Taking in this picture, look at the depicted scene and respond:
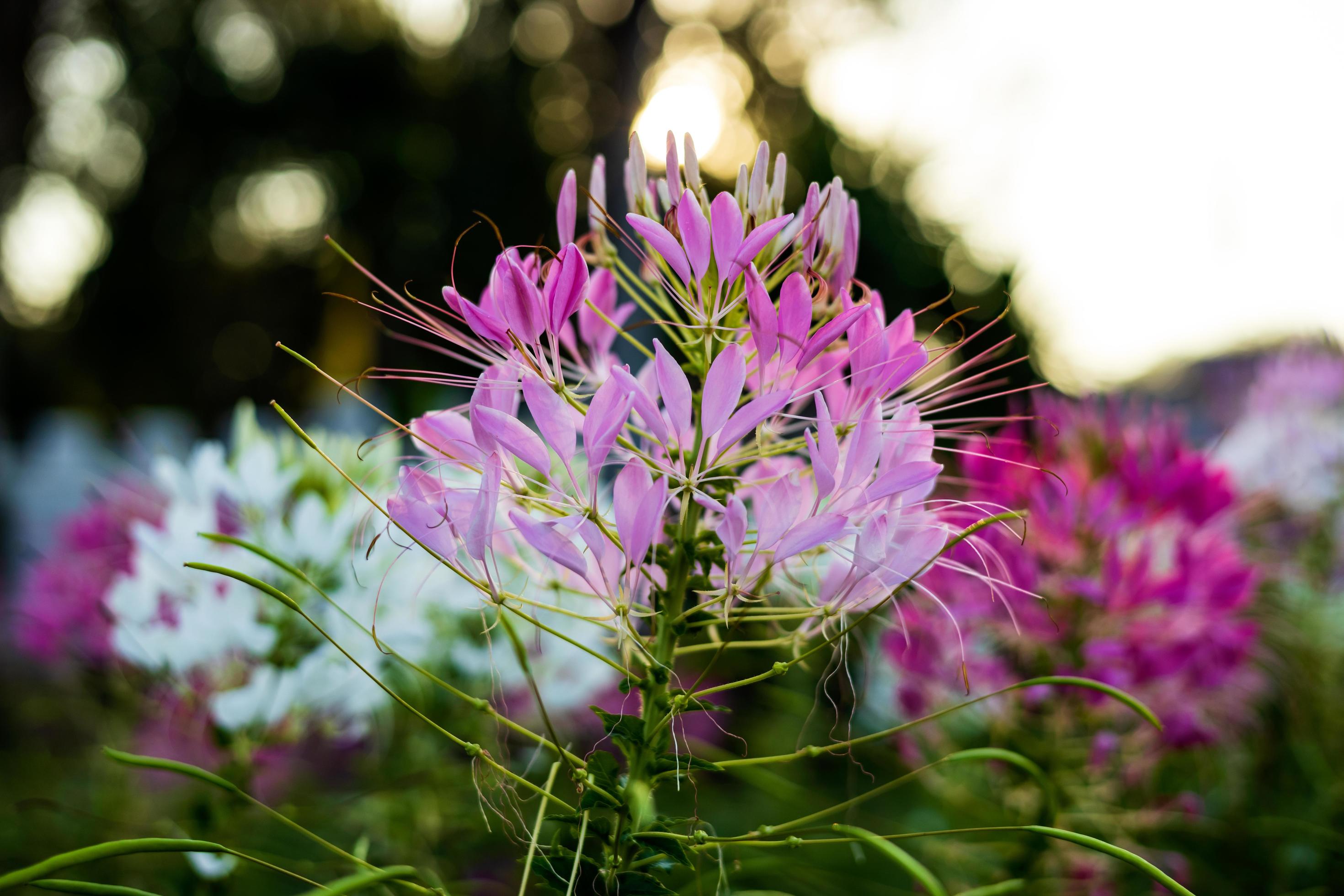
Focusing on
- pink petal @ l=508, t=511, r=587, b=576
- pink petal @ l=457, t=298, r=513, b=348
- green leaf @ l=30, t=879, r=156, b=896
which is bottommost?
green leaf @ l=30, t=879, r=156, b=896

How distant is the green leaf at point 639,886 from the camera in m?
0.43

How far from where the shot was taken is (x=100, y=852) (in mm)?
342

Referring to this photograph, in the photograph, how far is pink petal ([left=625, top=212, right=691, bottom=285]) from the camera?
0.43 meters

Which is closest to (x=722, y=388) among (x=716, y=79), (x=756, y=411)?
(x=756, y=411)

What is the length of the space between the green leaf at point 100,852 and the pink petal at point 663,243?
1.18 feet

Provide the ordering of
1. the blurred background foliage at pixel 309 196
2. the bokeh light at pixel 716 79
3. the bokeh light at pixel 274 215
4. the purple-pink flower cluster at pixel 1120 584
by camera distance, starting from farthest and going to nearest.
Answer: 1. the bokeh light at pixel 274 215
2. the bokeh light at pixel 716 79
3. the blurred background foliage at pixel 309 196
4. the purple-pink flower cluster at pixel 1120 584

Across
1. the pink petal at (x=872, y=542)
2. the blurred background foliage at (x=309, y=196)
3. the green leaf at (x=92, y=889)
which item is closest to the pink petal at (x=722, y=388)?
the pink petal at (x=872, y=542)

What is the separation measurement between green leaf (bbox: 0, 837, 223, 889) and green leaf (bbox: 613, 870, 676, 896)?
0.21 metres

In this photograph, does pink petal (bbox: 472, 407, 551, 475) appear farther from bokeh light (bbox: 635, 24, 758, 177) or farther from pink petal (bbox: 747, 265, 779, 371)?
bokeh light (bbox: 635, 24, 758, 177)

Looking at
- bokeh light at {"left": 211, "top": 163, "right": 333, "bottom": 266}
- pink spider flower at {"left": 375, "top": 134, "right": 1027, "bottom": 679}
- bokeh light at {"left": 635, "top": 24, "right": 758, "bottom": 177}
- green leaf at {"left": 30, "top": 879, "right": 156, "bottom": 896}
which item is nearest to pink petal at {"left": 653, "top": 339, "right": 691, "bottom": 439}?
pink spider flower at {"left": 375, "top": 134, "right": 1027, "bottom": 679}

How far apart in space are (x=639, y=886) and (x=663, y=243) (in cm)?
36

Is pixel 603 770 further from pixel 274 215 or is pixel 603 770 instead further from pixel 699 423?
pixel 274 215

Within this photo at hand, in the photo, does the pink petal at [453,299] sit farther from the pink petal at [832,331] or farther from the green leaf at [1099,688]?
the green leaf at [1099,688]

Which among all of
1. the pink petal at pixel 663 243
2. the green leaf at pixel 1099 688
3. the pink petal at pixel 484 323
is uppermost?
the pink petal at pixel 663 243
